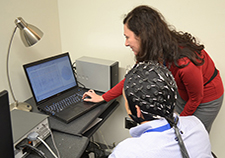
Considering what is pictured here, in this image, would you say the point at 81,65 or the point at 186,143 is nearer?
the point at 186,143

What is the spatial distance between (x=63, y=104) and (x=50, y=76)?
9.3 inches

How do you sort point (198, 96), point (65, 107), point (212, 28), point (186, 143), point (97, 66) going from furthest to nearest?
point (97, 66) < point (212, 28) < point (65, 107) < point (198, 96) < point (186, 143)

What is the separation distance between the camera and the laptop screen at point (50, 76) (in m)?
1.31

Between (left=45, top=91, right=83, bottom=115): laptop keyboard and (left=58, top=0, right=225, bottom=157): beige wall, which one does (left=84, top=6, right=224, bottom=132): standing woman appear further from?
(left=45, top=91, right=83, bottom=115): laptop keyboard

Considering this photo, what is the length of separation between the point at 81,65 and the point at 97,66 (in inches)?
6.6

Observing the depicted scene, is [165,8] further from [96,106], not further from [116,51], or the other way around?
[96,106]

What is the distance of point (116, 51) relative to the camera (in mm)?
1796

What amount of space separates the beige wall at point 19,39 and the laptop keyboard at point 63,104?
0.36m

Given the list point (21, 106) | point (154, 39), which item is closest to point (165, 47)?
Answer: point (154, 39)

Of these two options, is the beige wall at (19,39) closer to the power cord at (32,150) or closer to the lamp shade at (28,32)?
the lamp shade at (28,32)

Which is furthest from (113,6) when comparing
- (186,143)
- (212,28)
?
(186,143)

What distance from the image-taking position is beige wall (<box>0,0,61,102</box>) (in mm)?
1329

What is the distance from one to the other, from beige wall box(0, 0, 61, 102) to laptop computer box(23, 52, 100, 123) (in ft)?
0.83

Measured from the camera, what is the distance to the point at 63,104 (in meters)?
1.39
